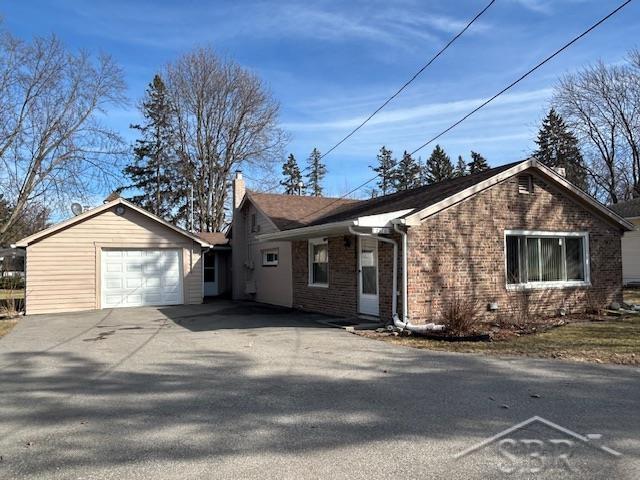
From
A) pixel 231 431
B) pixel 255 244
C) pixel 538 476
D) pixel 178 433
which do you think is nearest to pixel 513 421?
pixel 538 476

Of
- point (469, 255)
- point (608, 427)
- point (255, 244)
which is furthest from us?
point (255, 244)

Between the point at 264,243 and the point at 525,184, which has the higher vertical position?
the point at 525,184

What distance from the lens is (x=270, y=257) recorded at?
68.4 ft

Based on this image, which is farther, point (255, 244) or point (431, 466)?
point (255, 244)

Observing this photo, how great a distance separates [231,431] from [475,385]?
3.32m

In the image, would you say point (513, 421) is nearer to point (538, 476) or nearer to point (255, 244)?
point (538, 476)

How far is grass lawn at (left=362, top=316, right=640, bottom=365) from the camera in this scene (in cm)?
865

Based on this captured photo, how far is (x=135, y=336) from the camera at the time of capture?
1198 cm

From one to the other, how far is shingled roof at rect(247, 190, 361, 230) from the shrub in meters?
8.47

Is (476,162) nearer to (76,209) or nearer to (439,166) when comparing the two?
(439,166)

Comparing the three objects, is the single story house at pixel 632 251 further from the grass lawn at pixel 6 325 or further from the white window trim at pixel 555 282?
the grass lawn at pixel 6 325

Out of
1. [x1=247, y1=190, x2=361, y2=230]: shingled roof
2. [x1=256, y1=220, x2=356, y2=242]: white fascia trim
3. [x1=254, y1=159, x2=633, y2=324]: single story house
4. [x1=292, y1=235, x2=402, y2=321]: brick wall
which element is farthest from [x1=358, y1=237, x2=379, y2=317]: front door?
[x1=247, y1=190, x2=361, y2=230]: shingled roof

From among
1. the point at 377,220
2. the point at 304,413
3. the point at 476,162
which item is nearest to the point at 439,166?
the point at 476,162

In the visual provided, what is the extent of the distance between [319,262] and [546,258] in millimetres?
6514
